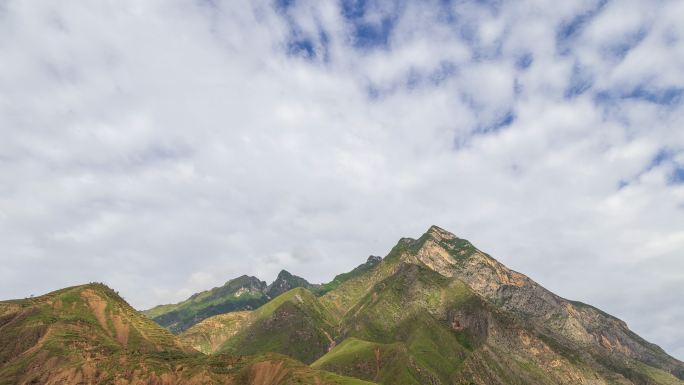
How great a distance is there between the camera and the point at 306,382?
198 m

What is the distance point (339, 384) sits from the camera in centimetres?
19988

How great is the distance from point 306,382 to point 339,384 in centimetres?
1352
